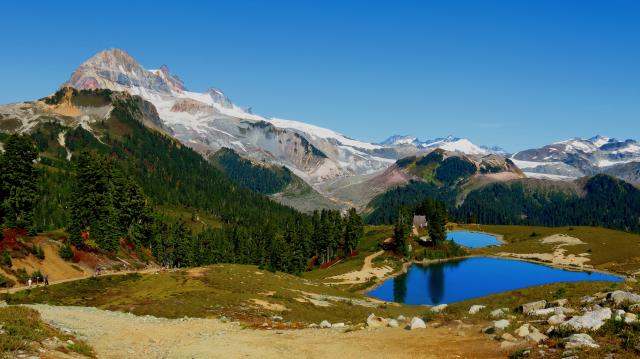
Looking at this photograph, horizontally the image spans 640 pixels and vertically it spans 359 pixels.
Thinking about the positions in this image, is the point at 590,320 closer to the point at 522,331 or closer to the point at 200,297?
the point at 522,331

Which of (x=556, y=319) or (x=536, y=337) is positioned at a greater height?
(x=556, y=319)

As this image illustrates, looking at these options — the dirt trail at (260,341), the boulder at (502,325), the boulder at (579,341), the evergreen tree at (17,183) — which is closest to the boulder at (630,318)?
the boulder at (579,341)

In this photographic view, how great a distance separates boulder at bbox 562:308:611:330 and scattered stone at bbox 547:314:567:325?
968mm

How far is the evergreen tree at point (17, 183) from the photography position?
9781 cm

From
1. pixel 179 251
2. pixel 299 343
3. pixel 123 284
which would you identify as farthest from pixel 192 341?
pixel 179 251

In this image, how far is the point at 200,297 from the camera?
212ft

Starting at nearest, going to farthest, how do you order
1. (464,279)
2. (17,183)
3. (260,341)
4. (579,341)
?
(579,341) < (260,341) < (17,183) < (464,279)

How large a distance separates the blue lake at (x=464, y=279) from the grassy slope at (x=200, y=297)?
6278cm

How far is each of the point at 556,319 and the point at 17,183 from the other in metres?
103

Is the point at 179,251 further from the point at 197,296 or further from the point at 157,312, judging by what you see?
the point at 157,312

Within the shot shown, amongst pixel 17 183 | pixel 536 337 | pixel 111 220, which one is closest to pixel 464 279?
pixel 111 220

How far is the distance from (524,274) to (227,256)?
103486mm

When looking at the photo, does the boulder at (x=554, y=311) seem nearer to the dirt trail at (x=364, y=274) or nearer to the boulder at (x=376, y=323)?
the boulder at (x=376, y=323)

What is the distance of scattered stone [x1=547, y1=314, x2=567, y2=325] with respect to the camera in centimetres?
3153
